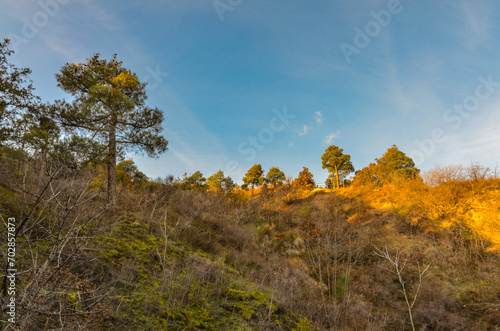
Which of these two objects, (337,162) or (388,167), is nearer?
(388,167)

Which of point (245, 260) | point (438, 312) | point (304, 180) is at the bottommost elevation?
point (438, 312)

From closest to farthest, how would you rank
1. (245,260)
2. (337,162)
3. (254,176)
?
(245,260), (337,162), (254,176)

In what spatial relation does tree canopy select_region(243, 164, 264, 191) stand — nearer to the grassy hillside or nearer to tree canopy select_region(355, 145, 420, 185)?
tree canopy select_region(355, 145, 420, 185)

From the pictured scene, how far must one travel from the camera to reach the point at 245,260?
28.4 feet

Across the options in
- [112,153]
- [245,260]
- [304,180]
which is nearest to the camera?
[245,260]

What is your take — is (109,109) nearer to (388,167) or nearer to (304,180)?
(304,180)

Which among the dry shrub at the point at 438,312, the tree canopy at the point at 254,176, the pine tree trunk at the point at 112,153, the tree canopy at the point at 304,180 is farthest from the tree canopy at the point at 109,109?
the tree canopy at the point at 254,176

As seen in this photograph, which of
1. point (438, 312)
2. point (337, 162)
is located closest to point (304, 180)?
point (337, 162)

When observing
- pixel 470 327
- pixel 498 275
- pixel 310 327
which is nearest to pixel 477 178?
pixel 498 275

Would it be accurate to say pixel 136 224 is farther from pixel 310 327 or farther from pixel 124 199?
pixel 310 327

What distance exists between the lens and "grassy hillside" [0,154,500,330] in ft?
10.0

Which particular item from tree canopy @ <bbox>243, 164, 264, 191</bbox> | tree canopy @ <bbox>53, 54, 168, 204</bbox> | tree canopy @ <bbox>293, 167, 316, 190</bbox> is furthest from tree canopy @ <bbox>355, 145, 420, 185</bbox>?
tree canopy @ <bbox>53, 54, 168, 204</bbox>

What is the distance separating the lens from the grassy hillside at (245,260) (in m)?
3.05

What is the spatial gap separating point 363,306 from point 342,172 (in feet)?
111
